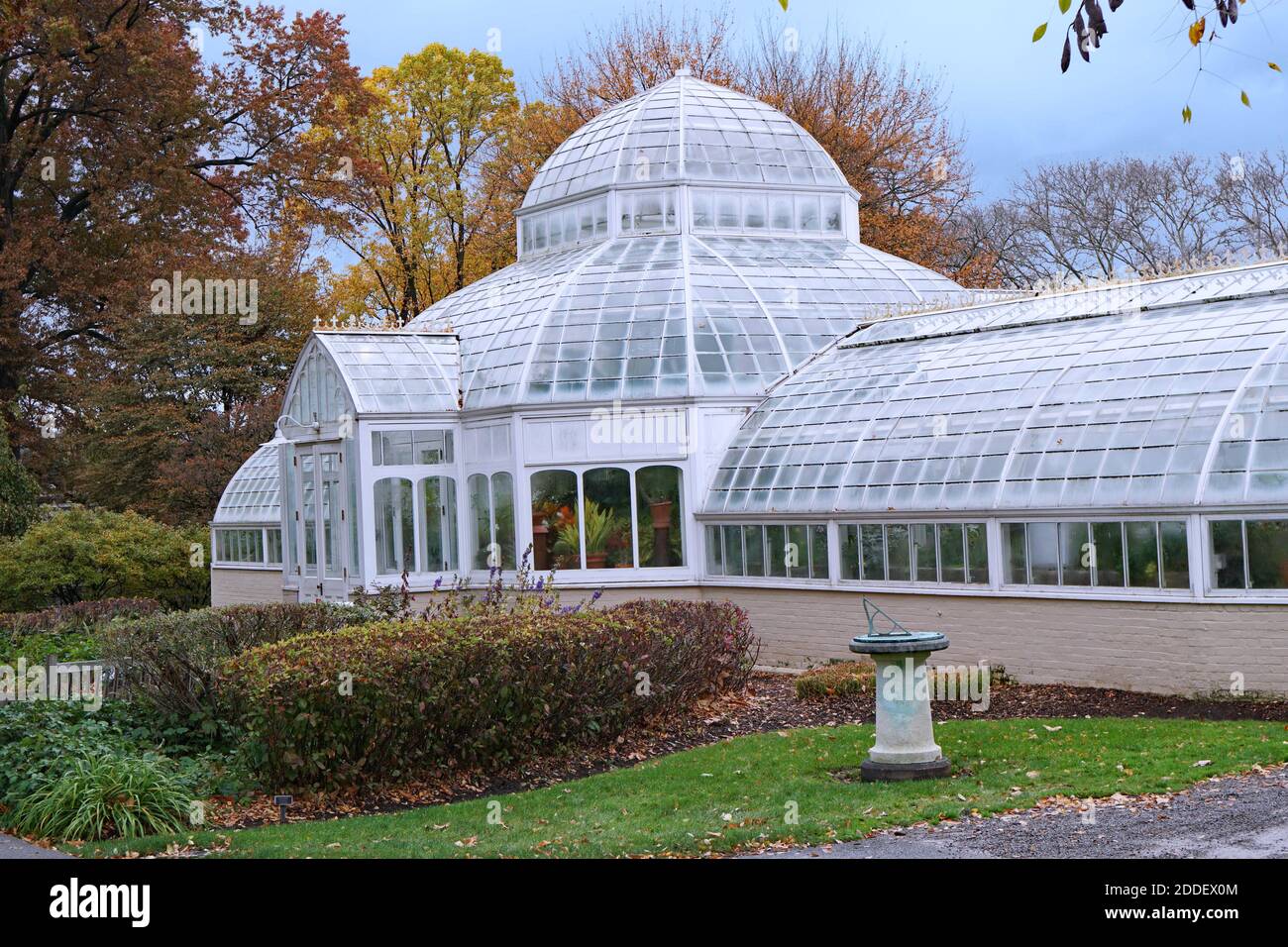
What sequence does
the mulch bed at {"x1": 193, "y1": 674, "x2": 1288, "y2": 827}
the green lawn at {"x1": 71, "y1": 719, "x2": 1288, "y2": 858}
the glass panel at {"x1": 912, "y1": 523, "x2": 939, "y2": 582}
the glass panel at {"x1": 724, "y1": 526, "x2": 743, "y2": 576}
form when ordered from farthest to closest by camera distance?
the glass panel at {"x1": 724, "y1": 526, "x2": 743, "y2": 576} → the glass panel at {"x1": 912, "y1": 523, "x2": 939, "y2": 582} → the mulch bed at {"x1": 193, "y1": 674, "x2": 1288, "y2": 827} → the green lawn at {"x1": 71, "y1": 719, "x2": 1288, "y2": 858}

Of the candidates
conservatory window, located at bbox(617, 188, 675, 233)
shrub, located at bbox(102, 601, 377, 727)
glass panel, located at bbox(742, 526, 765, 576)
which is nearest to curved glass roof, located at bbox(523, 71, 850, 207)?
conservatory window, located at bbox(617, 188, 675, 233)

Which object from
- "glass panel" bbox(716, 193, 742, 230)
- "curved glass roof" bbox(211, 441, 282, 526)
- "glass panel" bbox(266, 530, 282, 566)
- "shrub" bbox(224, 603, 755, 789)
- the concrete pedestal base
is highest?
"glass panel" bbox(716, 193, 742, 230)

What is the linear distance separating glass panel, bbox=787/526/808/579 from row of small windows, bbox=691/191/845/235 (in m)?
8.02

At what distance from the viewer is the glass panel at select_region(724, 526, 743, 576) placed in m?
21.4

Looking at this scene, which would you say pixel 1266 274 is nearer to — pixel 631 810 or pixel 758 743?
pixel 758 743

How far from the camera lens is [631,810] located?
11.0 meters

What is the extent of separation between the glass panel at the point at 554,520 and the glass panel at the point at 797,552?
3426mm

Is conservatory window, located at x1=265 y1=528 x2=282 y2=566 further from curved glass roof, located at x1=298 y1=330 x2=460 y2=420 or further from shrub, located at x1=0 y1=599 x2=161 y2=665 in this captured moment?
curved glass roof, located at x1=298 y1=330 x2=460 y2=420

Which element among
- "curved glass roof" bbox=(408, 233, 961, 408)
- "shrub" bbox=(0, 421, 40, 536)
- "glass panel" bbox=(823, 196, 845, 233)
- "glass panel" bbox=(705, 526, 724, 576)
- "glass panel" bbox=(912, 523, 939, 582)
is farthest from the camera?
"shrub" bbox=(0, 421, 40, 536)

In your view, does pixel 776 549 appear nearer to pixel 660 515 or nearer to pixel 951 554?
pixel 660 515

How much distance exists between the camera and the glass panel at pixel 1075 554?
16.6 meters

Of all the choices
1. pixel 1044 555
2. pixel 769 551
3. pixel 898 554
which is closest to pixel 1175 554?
pixel 1044 555

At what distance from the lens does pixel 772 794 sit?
11.2 meters
